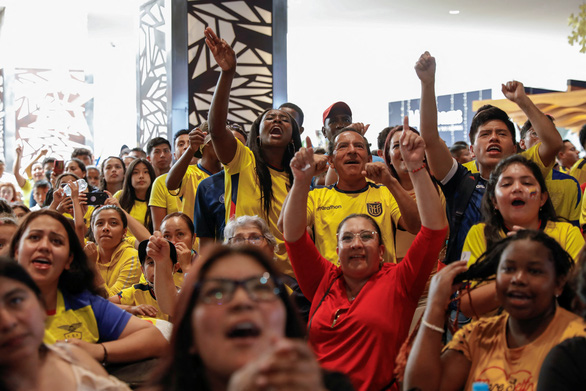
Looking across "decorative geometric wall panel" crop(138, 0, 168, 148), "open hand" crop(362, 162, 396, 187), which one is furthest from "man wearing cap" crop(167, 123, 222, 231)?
"decorative geometric wall panel" crop(138, 0, 168, 148)

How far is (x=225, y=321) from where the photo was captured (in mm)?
1154

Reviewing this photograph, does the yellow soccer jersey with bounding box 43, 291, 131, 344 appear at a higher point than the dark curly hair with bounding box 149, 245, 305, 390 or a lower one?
lower

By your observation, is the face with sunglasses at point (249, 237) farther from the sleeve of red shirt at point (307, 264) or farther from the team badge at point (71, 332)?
the team badge at point (71, 332)

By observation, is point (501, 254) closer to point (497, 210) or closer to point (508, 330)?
point (508, 330)

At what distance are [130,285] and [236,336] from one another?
8.76 feet

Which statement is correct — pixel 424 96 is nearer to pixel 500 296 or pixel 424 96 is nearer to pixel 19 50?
pixel 500 296

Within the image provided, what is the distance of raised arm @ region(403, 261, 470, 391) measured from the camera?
77.1 inches

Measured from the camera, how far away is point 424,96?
9.85 ft

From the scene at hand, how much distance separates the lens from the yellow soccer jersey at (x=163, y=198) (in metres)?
4.58

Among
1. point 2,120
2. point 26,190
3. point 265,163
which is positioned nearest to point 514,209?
point 265,163

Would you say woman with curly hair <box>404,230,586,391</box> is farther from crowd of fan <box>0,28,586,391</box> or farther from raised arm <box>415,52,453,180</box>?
raised arm <box>415,52,453,180</box>

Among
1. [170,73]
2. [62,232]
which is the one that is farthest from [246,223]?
[170,73]

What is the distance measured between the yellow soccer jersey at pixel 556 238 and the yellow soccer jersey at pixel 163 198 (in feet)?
8.45

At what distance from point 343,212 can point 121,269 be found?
1492 millimetres
